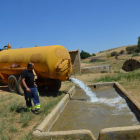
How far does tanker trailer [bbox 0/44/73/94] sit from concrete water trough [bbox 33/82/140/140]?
5.42 feet

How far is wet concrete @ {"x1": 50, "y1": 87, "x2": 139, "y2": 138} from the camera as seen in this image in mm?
4543

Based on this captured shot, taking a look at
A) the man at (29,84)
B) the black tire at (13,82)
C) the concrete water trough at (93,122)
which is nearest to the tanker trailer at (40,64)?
the black tire at (13,82)

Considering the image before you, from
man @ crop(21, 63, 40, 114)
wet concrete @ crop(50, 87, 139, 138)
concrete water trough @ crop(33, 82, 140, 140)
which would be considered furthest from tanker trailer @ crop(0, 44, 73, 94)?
man @ crop(21, 63, 40, 114)

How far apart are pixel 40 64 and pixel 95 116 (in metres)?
3.78

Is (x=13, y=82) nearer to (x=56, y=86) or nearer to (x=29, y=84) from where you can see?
(x=56, y=86)

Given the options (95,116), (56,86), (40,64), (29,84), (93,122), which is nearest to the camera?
(93,122)

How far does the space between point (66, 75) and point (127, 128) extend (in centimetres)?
471

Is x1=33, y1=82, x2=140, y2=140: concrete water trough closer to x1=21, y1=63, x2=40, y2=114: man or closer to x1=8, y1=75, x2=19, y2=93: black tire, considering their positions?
x1=21, y1=63, x2=40, y2=114: man

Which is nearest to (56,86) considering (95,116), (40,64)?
(40,64)

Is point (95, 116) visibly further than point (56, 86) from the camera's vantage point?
No

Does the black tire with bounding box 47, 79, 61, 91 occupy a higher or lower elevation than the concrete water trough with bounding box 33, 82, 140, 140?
higher

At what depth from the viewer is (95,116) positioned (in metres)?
5.31

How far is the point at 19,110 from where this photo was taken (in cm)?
587

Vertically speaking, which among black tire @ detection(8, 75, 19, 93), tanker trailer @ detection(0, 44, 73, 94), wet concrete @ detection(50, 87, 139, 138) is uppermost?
tanker trailer @ detection(0, 44, 73, 94)
